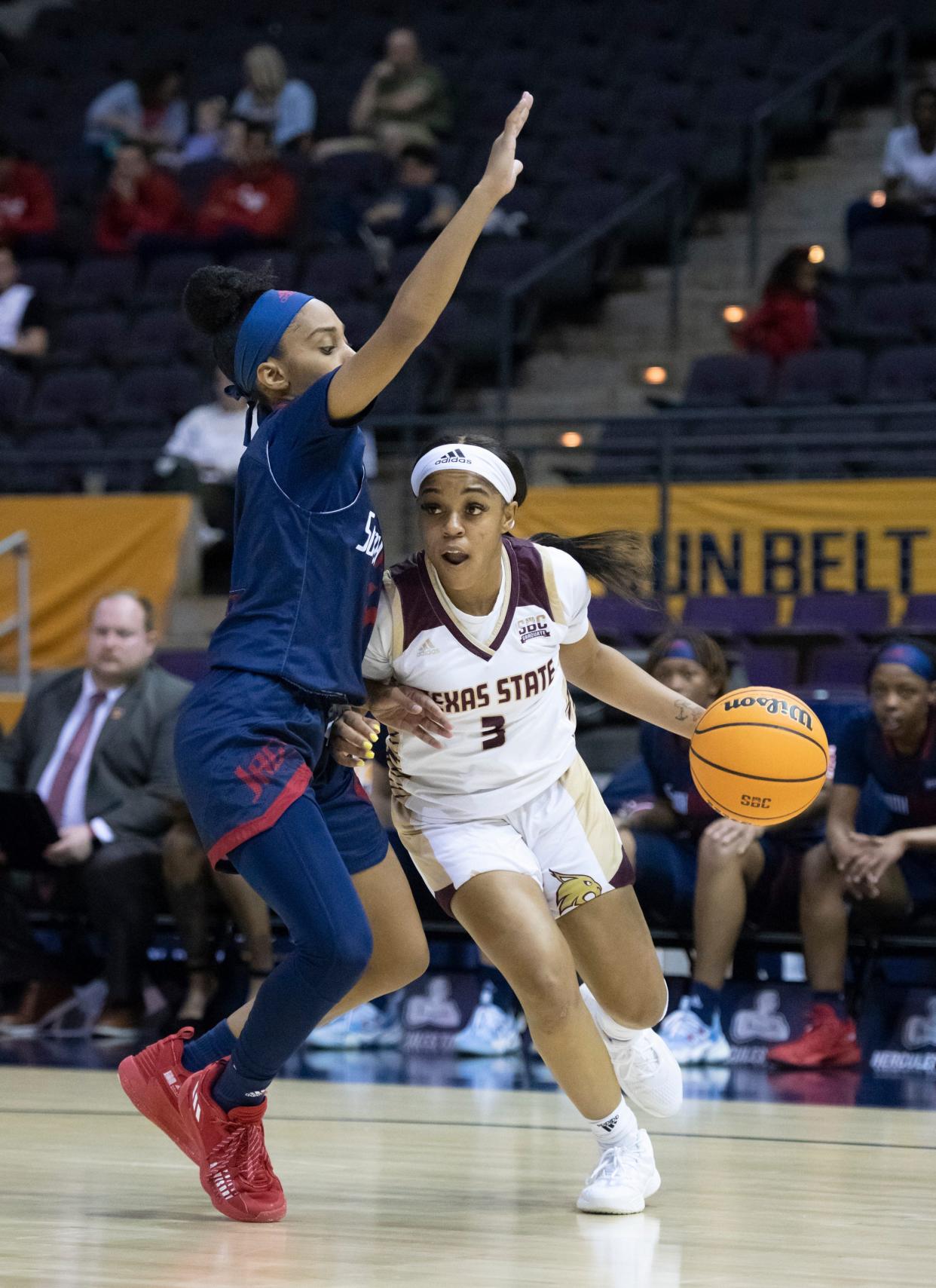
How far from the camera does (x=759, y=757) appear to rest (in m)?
3.87

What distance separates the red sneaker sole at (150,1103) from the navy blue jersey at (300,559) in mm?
865

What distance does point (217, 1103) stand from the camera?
3592mm

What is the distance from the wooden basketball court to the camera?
3098 mm

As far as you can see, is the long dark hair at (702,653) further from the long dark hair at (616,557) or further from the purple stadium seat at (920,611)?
the long dark hair at (616,557)

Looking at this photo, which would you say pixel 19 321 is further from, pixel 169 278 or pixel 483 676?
pixel 483 676

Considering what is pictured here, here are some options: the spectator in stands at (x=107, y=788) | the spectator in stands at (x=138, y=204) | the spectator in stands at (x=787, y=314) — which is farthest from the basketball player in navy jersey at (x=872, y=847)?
the spectator in stands at (x=138, y=204)

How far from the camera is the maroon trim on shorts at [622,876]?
13.0 ft

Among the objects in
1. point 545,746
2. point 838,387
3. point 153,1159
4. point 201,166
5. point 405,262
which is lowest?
point 153,1159

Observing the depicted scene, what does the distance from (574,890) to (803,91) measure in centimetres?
982

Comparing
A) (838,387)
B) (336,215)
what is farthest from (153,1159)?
(336,215)

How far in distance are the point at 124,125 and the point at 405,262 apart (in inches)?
139

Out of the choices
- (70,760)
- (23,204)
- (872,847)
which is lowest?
(872,847)

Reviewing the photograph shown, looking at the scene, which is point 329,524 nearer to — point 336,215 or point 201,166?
point 336,215

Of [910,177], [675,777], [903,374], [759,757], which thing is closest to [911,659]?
[675,777]
